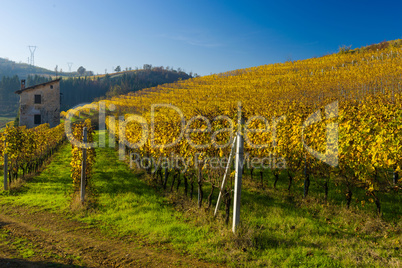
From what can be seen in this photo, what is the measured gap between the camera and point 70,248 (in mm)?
5574

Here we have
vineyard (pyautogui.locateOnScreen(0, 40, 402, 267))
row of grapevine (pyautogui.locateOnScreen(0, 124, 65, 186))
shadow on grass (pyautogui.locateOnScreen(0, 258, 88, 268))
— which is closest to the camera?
shadow on grass (pyautogui.locateOnScreen(0, 258, 88, 268))

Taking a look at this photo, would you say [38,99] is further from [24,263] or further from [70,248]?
[24,263]

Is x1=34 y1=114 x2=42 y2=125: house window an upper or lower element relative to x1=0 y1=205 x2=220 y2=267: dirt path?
upper

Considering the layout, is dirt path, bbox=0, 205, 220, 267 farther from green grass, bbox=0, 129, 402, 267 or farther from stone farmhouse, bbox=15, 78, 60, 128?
stone farmhouse, bbox=15, 78, 60, 128

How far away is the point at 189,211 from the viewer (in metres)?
7.43

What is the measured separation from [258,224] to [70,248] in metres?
4.63

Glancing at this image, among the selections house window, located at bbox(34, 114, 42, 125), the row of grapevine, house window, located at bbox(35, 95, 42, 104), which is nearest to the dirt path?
the row of grapevine

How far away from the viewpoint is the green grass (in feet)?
16.0

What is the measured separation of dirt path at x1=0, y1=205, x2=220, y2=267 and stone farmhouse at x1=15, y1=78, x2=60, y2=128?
90.0ft

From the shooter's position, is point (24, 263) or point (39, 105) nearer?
point (24, 263)

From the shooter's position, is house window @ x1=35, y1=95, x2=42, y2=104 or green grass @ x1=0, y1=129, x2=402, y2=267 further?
house window @ x1=35, y1=95, x2=42, y2=104

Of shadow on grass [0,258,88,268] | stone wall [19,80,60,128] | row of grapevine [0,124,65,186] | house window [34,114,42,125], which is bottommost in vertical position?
shadow on grass [0,258,88,268]

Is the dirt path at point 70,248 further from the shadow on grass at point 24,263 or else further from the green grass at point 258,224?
the green grass at point 258,224

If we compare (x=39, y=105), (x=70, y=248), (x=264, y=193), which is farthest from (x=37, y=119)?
(x=264, y=193)
